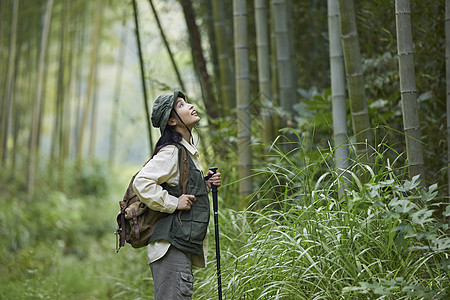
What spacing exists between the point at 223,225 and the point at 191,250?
1078 millimetres

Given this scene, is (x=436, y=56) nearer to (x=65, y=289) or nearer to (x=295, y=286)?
(x=295, y=286)

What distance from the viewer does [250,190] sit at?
12.1 ft

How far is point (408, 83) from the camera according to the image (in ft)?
8.93

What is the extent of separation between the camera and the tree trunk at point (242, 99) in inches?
145

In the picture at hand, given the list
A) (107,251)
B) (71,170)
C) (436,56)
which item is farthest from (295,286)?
(71,170)

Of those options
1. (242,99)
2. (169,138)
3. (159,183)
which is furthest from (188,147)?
(242,99)

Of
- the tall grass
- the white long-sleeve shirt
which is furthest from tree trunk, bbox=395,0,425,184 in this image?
the white long-sleeve shirt

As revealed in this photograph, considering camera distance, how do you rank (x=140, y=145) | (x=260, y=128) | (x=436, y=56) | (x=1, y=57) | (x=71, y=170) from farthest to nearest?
1. (x=140, y=145)
2. (x=71, y=170)
3. (x=1, y=57)
4. (x=260, y=128)
5. (x=436, y=56)

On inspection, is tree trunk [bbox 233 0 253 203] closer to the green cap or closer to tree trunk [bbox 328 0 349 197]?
tree trunk [bbox 328 0 349 197]

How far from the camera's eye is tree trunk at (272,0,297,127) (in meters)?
4.04

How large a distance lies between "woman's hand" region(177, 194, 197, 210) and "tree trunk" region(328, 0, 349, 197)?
102 centimetres

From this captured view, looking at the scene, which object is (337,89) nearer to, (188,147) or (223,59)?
(188,147)

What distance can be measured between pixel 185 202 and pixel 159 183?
0.41 feet

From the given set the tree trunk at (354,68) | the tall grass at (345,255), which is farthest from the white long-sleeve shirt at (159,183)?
the tree trunk at (354,68)
